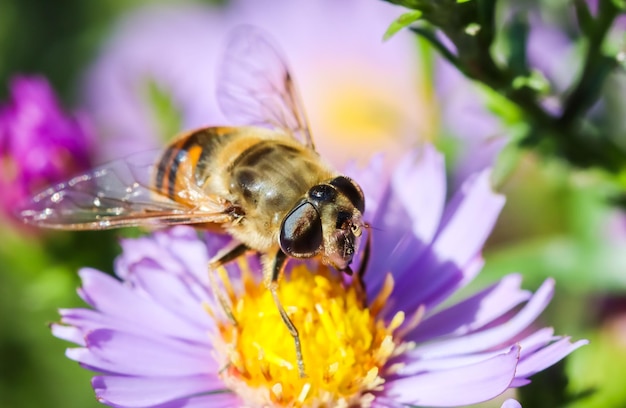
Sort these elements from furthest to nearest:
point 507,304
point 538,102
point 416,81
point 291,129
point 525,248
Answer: point 416,81
point 525,248
point 291,129
point 538,102
point 507,304

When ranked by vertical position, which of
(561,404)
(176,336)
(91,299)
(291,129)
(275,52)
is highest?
(275,52)

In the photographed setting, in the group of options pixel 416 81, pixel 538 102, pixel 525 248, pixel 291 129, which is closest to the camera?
pixel 538 102

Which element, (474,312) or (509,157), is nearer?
(474,312)

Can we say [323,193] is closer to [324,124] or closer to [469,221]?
[469,221]

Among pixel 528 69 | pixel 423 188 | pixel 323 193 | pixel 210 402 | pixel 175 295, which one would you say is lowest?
pixel 210 402

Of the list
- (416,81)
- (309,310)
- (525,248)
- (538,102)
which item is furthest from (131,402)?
(416,81)

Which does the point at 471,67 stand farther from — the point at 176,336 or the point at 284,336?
the point at 176,336

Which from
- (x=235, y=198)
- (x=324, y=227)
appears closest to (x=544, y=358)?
(x=324, y=227)
